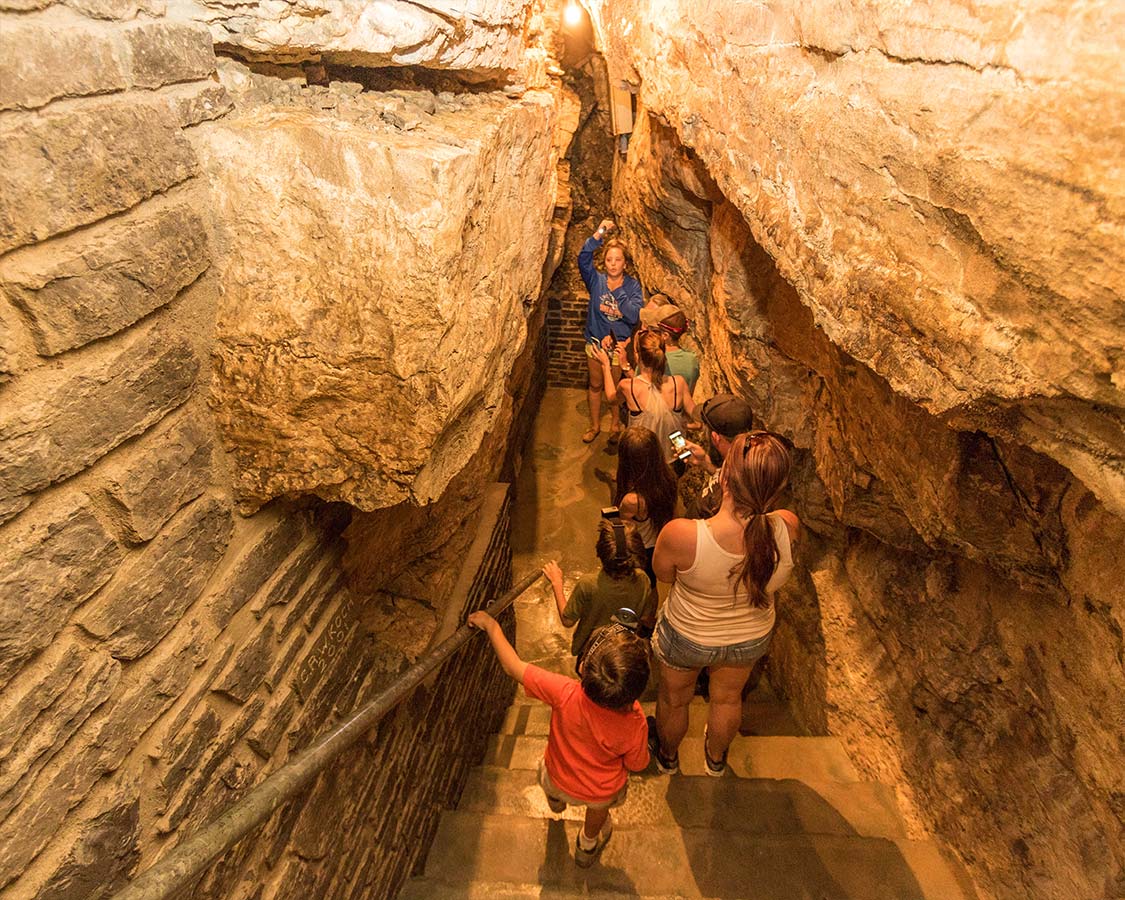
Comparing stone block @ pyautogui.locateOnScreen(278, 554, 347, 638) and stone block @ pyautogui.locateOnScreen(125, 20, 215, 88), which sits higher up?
stone block @ pyautogui.locateOnScreen(125, 20, 215, 88)

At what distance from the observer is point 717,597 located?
276 cm

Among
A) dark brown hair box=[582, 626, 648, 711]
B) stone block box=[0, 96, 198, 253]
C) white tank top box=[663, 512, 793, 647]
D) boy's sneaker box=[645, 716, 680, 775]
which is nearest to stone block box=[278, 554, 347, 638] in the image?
dark brown hair box=[582, 626, 648, 711]

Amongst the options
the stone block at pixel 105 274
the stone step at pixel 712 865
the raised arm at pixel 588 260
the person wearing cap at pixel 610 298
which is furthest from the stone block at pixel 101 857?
the raised arm at pixel 588 260

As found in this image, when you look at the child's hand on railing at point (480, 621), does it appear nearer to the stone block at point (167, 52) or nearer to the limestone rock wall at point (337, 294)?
the limestone rock wall at point (337, 294)

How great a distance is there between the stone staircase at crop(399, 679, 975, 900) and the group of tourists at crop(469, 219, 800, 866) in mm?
143

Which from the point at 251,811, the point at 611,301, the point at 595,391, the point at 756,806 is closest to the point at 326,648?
the point at 251,811

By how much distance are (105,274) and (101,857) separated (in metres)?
1.15

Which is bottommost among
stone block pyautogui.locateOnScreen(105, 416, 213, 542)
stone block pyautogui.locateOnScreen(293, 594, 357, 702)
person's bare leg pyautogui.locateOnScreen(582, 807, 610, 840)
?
person's bare leg pyautogui.locateOnScreen(582, 807, 610, 840)

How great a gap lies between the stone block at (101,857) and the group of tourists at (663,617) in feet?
4.43

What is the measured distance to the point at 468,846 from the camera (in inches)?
125

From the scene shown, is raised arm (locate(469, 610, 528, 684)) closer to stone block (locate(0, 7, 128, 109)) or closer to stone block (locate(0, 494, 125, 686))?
stone block (locate(0, 494, 125, 686))

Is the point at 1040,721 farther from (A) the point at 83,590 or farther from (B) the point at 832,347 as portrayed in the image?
(A) the point at 83,590

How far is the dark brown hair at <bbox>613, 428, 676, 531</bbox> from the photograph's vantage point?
3.63 m

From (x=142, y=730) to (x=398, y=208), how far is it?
1.33 meters
